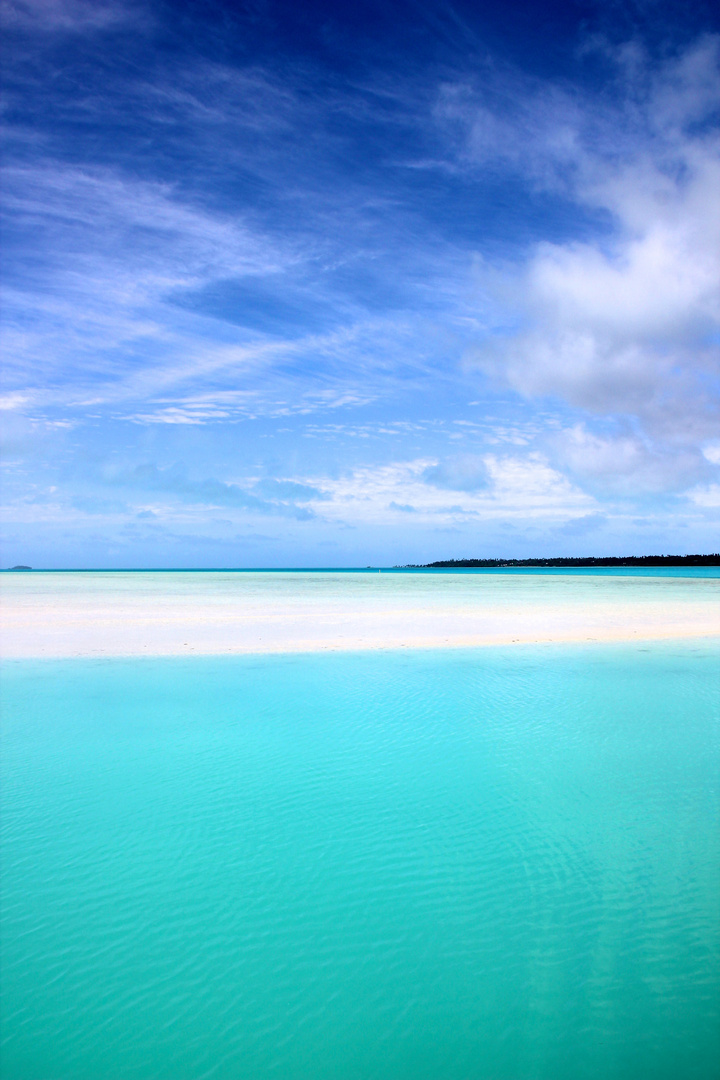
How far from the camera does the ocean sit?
2.96m

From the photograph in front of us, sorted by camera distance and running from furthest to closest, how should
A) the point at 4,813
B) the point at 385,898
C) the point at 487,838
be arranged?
the point at 4,813, the point at 487,838, the point at 385,898

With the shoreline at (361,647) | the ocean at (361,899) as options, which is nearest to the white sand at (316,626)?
the shoreline at (361,647)

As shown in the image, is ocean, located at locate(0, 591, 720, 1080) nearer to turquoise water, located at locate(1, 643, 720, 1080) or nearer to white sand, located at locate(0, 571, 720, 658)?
turquoise water, located at locate(1, 643, 720, 1080)

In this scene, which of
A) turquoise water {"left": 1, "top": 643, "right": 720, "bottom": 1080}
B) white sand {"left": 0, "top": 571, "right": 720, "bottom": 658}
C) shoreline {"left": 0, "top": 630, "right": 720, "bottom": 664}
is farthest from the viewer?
white sand {"left": 0, "top": 571, "right": 720, "bottom": 658}

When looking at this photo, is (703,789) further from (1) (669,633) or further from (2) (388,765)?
(1) (669,633)

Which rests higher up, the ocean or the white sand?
the white sand

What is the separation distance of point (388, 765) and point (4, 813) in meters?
3.67

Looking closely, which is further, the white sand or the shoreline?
the white sand

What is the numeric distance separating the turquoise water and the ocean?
0.05 ft

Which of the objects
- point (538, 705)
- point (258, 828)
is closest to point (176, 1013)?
point (258, 828)

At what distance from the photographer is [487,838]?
4.95m

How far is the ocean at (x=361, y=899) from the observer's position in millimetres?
2963

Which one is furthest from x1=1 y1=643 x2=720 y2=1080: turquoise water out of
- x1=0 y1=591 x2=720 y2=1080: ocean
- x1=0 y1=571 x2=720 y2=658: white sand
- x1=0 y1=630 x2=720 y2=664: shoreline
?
x1=0 y1=571 x2=720 y2=658: white sand

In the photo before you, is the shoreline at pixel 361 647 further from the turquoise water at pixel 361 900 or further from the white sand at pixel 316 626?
the turquoise water at pixel 361 900
